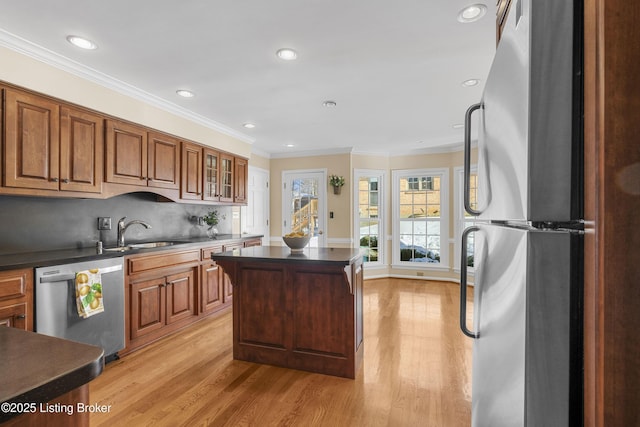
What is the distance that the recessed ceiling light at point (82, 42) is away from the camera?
7.25 ft

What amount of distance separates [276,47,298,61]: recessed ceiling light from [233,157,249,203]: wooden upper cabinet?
2441mm

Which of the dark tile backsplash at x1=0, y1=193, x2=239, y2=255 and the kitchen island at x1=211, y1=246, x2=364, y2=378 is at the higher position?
the dark tile backsplash at x1=0, y1=193, x2=239, y2=255

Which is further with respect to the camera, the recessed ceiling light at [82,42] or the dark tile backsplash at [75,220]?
the dark tile backsplash at [75,220]

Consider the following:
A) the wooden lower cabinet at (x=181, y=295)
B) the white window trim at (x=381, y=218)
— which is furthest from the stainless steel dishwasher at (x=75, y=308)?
the white window trim at (x=381, y=218)

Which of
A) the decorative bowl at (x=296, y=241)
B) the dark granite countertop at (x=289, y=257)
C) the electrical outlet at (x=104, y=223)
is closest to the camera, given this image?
the dark granite countertop at (x=289, y=257)

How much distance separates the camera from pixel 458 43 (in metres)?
2.28

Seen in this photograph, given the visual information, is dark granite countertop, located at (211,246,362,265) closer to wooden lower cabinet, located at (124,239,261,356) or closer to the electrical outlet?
wooden lower cabinet, located at (124,239,261,356)

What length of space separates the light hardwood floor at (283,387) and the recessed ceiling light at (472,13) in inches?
97.4

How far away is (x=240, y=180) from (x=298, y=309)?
9.21ft

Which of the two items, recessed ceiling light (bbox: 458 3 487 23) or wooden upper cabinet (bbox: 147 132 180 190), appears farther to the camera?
wooden upper cabinet (bbox: 147 132 180 190)

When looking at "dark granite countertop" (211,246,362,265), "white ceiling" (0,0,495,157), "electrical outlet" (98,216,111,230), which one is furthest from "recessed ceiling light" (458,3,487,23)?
"electrical outlet" (98,216,111,230)

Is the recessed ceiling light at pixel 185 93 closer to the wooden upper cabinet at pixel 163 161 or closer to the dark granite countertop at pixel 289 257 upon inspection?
the wooden upper cabinet at pixel 163 161

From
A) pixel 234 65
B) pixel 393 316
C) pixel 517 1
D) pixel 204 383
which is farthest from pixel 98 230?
pixel 517 1

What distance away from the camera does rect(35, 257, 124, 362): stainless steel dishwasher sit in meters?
2.14
